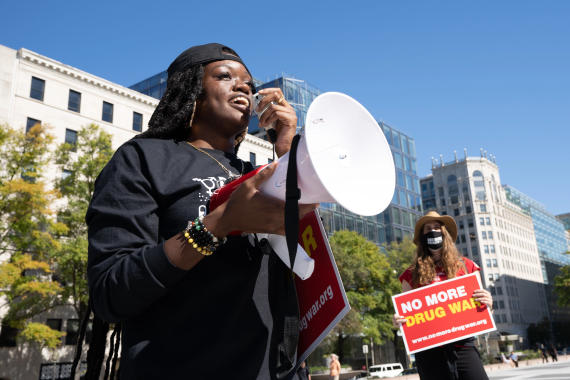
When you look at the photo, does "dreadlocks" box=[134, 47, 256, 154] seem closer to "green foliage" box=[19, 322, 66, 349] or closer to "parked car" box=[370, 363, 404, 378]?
"green foliage" box=[19, 322, 66, 349]

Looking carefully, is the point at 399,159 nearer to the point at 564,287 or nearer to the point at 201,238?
the point at 564,287

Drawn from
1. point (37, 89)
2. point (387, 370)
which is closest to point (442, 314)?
point (37, 89)

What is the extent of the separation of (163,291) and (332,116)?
0.67 meters

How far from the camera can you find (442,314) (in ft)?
14.9

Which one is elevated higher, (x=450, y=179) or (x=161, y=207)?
(x=450, y=179)

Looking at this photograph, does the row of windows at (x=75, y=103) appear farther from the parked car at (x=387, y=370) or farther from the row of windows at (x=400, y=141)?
the row of windows at (x=400, y=141)

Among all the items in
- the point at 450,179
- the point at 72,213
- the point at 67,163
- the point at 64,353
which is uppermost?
the point at 450,179

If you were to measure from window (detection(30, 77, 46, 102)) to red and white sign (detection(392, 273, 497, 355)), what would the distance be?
2996cm

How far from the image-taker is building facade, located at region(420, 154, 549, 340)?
92312 millimetres

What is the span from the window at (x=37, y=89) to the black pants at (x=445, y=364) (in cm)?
3034

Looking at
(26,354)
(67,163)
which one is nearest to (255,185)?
(67,163)

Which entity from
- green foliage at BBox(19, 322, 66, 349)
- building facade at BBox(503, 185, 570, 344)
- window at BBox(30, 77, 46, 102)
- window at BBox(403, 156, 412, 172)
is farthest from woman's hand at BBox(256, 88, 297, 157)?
building facade at BBox(503, 185, 570, 344)

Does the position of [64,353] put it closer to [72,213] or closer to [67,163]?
[72,213]

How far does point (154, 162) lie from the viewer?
1585 mm
